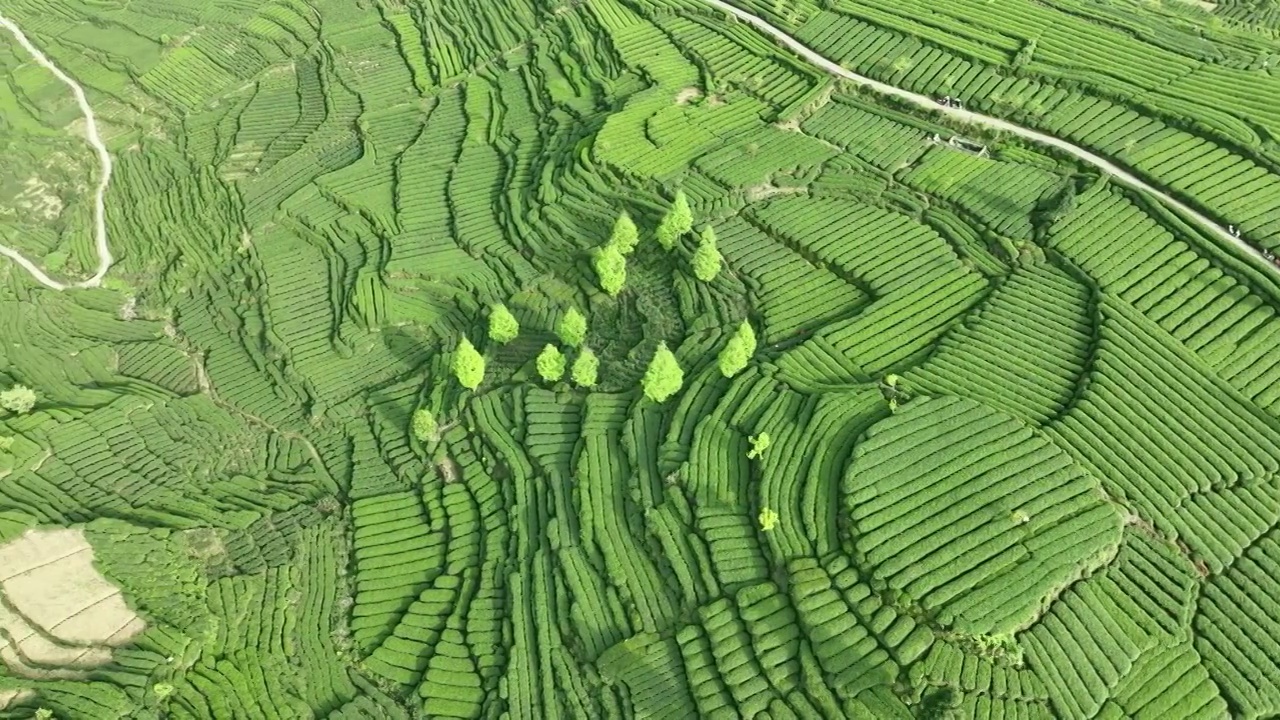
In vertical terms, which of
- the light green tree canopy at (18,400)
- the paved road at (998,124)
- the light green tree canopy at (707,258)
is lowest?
the light green tree canopy at (18,400)

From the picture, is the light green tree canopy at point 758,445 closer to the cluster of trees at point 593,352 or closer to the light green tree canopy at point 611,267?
the cluster of trees at point 593,352

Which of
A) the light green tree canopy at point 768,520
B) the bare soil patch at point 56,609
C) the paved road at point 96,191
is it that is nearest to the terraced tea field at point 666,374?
the light green tree canopy at point 768,520

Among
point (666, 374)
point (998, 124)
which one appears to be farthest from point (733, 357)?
point (998, 124)

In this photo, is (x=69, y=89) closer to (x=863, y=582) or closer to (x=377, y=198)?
(x=377, y=198)

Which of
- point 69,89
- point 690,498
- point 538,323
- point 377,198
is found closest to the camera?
point 690,498

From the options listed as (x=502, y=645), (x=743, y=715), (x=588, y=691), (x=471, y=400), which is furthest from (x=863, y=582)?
(x=471, y=400)

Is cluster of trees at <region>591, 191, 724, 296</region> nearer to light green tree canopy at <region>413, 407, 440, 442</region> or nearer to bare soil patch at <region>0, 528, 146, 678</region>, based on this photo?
light green tree canopy at <region>413, 407, 440, 442</region>
